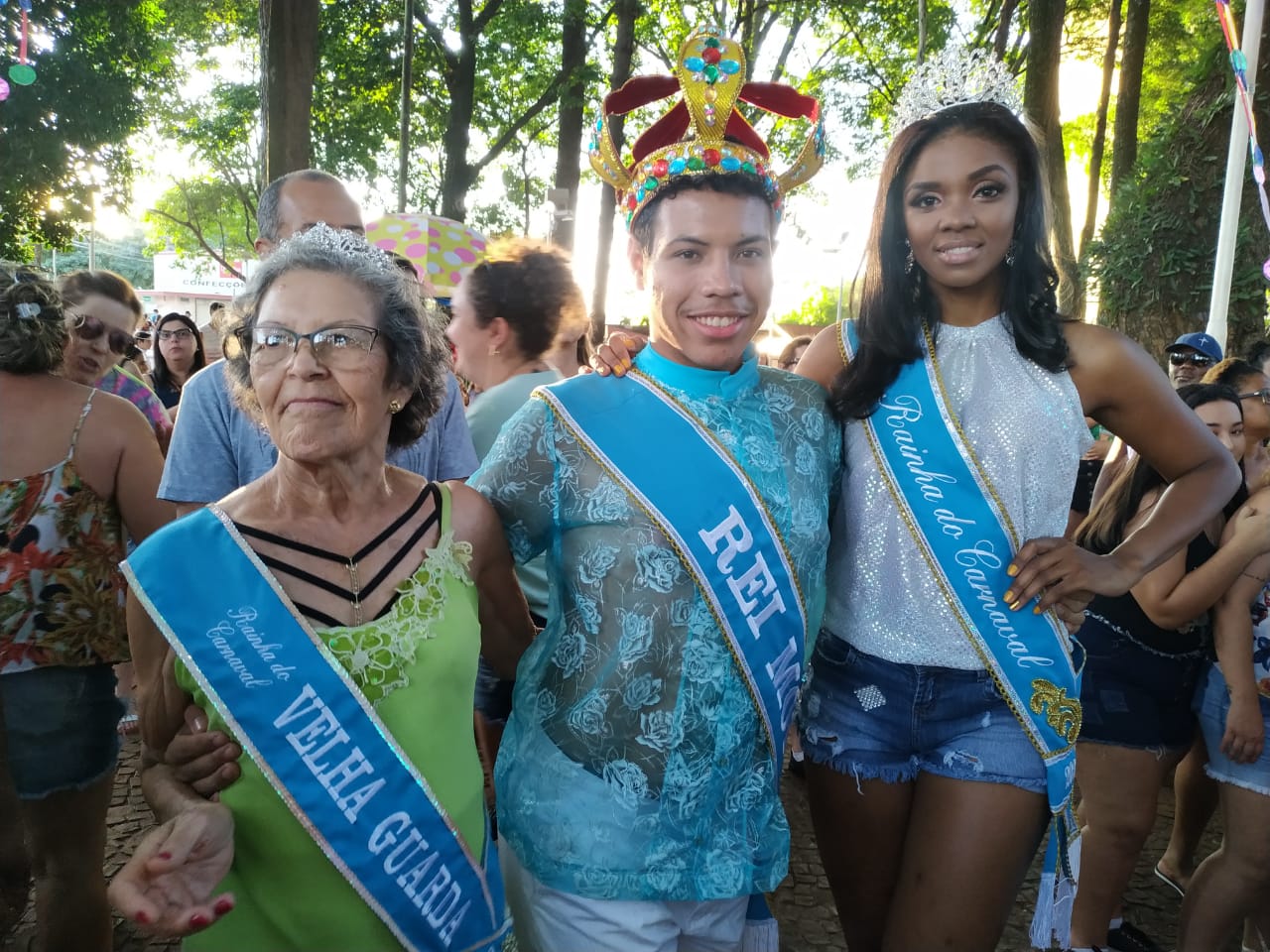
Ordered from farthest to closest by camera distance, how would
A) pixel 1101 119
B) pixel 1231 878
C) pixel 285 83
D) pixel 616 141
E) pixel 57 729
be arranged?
1. pixel 1101 119
2. pixel 616 141
3. pixel 285 83
4. pixel 1231 878
5. pixel 57 729

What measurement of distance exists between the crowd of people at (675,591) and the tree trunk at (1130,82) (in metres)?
13.4

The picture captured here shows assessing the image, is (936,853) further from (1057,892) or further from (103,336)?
(103,336)

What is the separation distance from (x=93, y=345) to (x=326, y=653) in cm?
294

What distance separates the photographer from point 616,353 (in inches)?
76.6

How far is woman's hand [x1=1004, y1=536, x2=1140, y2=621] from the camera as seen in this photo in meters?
1.87

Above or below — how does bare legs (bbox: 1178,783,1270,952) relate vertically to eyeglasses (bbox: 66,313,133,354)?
below

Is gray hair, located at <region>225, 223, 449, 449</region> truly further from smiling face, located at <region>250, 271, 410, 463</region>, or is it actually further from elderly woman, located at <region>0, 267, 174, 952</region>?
elderly woman, located at <region>0, 267, 174, 952</region>

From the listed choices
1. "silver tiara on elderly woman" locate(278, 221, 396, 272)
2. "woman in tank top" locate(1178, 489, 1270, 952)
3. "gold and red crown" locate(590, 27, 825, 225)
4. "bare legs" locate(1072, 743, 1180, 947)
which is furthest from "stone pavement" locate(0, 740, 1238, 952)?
"gold and red crown" locate(590, 27, 825, 225)

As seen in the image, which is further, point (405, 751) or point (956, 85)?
point (956, 85)

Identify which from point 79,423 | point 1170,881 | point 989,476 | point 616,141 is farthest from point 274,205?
point 616,141

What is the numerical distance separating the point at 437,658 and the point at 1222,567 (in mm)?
2351

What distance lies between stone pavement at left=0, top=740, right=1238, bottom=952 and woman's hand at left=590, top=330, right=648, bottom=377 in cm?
225

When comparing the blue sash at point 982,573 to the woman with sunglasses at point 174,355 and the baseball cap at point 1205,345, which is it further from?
the woman with sunglasses at point 174,355

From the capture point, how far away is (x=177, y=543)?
150cm
